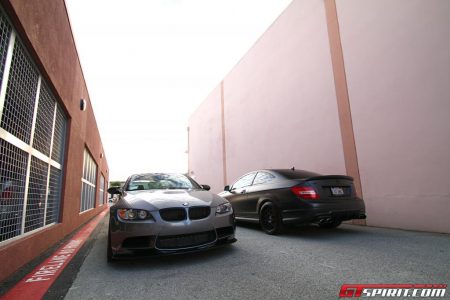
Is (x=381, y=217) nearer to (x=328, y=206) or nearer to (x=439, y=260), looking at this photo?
(x=328, y=206)

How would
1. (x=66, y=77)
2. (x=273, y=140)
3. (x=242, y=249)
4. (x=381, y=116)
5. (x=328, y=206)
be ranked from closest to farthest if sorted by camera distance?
(x=242, y=249), (x=328, y=206), (x=66, y=77), (x=381, y=116), (x=273, y=140)

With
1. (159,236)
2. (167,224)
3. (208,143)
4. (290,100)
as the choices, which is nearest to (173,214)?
(167,224)

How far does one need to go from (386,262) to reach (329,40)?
6336 millimetres

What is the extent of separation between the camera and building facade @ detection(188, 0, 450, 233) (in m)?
4.81

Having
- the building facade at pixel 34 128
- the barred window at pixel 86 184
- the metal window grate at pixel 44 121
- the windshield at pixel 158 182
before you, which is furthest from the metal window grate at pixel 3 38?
the barred window at pixel 86 184

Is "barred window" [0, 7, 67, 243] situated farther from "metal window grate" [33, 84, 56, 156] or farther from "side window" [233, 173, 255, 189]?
"side window" [233, 173, 255, 189]

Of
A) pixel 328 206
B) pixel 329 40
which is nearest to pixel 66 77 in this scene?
pixel 328 206

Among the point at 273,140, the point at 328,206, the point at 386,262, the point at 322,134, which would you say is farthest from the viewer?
Result: the point at 273,140

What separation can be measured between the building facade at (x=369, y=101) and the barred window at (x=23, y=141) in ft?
21.3

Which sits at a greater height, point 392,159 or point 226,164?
point 226,164

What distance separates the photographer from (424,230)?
480 cm

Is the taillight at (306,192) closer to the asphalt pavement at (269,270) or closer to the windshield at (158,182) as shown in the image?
the asphalt pavement at (269,270)

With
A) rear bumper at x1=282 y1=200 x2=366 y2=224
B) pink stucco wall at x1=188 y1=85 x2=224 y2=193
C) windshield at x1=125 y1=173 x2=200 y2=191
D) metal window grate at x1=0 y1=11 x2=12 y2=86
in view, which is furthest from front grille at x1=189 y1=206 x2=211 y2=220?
pink stucco wall at x1=188 y1=85 x2=224 y2=193

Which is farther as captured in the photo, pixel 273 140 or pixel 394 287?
pixel 273 140
